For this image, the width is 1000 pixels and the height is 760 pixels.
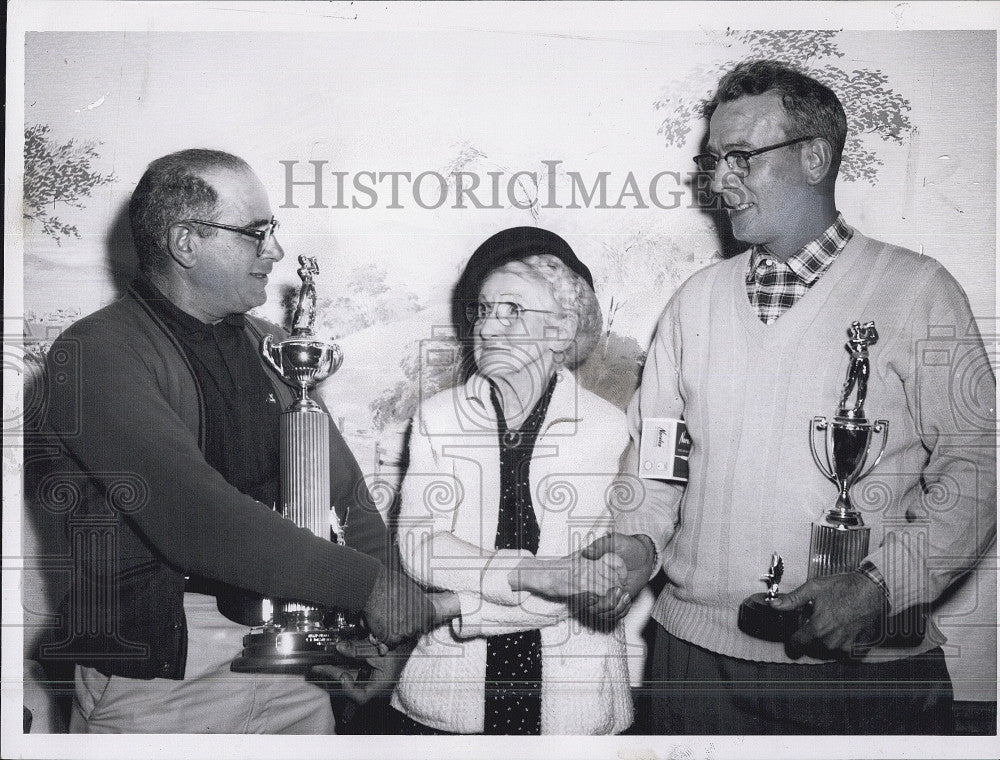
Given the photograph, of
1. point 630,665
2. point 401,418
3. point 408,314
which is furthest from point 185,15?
point 630,665

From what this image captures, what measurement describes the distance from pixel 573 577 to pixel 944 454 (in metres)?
1.09

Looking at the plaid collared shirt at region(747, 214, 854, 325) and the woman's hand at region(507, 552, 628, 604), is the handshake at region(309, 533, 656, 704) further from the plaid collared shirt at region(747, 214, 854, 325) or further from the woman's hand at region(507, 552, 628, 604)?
the plaid collared shirt at region(747, 214, 854, 325)

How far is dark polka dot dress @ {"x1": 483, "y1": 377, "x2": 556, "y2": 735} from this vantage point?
110 inches

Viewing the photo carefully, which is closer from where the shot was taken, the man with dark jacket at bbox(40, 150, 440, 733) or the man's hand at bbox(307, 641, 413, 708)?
the man with dark jacket at bbox(40, 150, 440, 733)

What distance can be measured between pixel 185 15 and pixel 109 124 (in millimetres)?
387

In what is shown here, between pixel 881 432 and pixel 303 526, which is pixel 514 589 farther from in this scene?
pixel 881 432

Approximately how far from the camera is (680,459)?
9.15ft

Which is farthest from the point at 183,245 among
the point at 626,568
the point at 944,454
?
the point at 944,454

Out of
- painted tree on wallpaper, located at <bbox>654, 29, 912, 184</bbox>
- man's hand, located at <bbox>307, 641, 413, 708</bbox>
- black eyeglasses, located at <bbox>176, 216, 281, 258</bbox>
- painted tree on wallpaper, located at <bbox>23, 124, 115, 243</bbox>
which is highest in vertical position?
painted tree on wallpaper, located at <bbox>654, 29, 912, 184</bbox>

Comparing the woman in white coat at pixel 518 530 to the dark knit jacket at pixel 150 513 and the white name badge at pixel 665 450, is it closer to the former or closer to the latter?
the white name badge at pixel 665 450

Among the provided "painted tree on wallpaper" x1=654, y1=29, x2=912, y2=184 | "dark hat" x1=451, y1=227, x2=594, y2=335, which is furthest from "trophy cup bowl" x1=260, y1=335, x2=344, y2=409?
"painted tree on wallpaper" x1=654, y1=29, x2=912, y2=184

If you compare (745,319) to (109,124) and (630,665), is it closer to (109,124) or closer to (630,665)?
(630,665)

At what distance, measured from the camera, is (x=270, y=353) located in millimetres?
2811

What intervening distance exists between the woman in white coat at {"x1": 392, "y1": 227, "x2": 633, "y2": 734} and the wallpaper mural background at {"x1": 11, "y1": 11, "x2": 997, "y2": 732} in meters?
0.13
